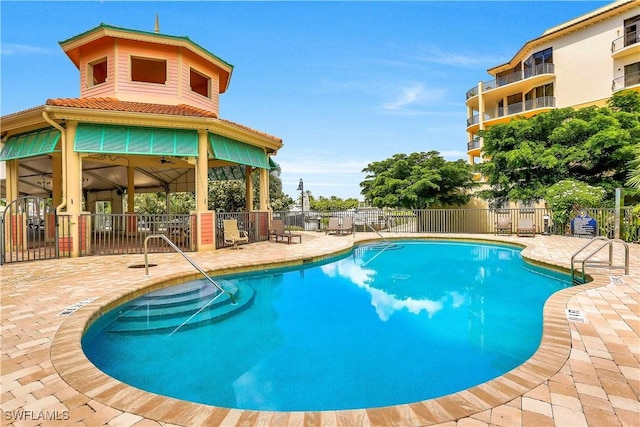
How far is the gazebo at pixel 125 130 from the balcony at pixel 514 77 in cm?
2545

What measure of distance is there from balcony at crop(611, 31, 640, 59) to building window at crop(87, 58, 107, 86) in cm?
3172

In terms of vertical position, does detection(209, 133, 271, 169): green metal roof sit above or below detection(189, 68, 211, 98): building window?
below

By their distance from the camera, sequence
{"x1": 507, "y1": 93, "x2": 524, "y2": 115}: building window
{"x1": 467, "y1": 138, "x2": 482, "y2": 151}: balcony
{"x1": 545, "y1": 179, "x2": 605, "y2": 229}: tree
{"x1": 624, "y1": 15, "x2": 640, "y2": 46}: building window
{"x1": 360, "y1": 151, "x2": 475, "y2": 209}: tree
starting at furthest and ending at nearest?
1. {"x1": 467, "y1": 138, "x2": 482, "y2": 151}: balcony
2. {"x1": 507, "y1": 93, "x2": 524, "y2": 115}: building window
3. {"x1": 624, "y1": 15, "x2": 640, "y2": 46}: building window
4. {"x1": 360, "y1": 151, "x2": 475, "y2": 209}: tree
5. {"x1": 545, "y1": 179, "x2": 605, "y2": 229}: tree

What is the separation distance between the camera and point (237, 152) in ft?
41.4

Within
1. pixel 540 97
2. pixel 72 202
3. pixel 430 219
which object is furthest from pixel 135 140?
pixel 540 97

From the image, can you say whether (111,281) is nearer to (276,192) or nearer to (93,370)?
(93,370)

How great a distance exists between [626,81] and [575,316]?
28279mm

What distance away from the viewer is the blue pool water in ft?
11.4

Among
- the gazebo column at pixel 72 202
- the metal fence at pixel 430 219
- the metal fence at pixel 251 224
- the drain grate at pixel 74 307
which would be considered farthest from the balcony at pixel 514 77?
the drain grate at pixel 74 307

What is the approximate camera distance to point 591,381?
2.81m

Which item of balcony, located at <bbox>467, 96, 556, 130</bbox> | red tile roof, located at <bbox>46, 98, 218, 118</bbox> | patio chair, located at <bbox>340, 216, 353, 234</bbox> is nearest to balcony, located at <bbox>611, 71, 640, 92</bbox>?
balcony, located at <bbox>467, 96, 556, 130</bbox>

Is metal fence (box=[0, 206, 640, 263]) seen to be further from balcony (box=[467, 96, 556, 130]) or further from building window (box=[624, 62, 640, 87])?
building window (box=[624, 62, 640, 87])

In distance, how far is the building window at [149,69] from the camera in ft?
45.0

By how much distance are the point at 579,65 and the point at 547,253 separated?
23148 mm
